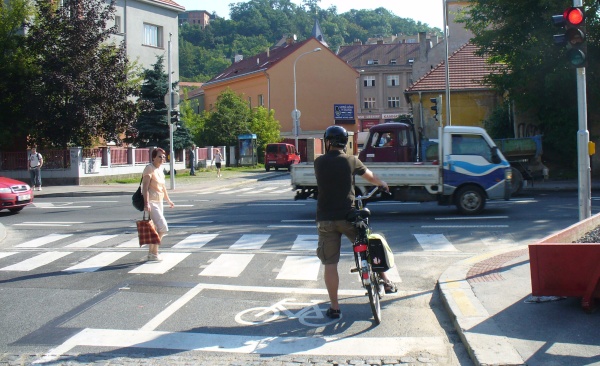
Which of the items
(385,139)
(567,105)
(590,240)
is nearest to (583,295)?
(590,240)

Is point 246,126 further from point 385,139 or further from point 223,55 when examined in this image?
point 223,55

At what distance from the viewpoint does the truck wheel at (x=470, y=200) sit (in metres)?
16.1

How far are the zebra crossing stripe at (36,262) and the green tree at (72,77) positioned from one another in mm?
19604

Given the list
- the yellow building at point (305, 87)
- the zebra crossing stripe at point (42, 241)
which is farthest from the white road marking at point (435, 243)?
the yellow building at point (305, 87)

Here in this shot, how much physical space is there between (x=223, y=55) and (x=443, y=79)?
99.0m

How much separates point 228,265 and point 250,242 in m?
2.38

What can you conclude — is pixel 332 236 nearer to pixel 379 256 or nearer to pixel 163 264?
pixel 379 256

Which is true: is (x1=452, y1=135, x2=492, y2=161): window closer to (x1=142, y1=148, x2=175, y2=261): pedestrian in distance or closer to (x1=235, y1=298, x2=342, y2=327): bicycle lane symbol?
(x1=142, y1=148, x2=175, y2=261): pedestrian in distance

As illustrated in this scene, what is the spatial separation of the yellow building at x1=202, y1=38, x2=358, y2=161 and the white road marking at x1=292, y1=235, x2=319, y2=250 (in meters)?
56.0

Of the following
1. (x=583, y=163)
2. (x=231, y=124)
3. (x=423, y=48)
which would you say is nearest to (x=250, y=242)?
(x=583, y=163)

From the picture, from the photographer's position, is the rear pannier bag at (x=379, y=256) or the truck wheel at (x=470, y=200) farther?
the truck wheel at (x=470, y=200)

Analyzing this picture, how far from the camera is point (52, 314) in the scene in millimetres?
7457

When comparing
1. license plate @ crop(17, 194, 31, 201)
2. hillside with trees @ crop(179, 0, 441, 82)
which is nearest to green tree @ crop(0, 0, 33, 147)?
license plate @ crop(17, 194, 31, 201)

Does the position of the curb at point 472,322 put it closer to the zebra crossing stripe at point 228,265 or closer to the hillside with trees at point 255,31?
the zebra crossing stripe at point 228,265
